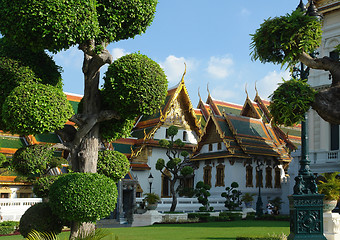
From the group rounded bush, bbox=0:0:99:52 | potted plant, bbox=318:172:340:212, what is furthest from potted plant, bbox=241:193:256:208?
rounded bush, bbox=0:0:99:52

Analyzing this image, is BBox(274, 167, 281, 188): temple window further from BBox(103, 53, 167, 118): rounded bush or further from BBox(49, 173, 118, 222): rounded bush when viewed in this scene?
BBox(49, 173, 118, 222): rounded bush

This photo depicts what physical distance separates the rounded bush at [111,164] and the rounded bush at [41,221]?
56.0 inches

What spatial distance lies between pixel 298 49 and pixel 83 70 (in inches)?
181

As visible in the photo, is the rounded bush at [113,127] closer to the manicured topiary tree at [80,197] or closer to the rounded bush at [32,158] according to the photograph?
the rounded bush at [32,158]

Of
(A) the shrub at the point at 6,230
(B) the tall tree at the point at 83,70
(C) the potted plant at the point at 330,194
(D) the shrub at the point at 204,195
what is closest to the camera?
(B) the tall tree at the point at 83,70

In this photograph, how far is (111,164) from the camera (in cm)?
1016

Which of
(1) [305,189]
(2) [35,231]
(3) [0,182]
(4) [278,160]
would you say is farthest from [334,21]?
(2) [35,231]

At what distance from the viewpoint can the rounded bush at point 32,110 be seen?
834 cm

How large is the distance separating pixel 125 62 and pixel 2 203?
15.2 metres

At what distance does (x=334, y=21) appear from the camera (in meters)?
27.5

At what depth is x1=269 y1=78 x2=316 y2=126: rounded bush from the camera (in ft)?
25.4

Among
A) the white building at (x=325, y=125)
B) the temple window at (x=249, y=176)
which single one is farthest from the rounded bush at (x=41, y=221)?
the temple window at (x=249, y=176)

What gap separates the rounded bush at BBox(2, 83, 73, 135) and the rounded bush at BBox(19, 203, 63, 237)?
1853 millimetres

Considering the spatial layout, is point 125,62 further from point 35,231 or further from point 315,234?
point 315,234
